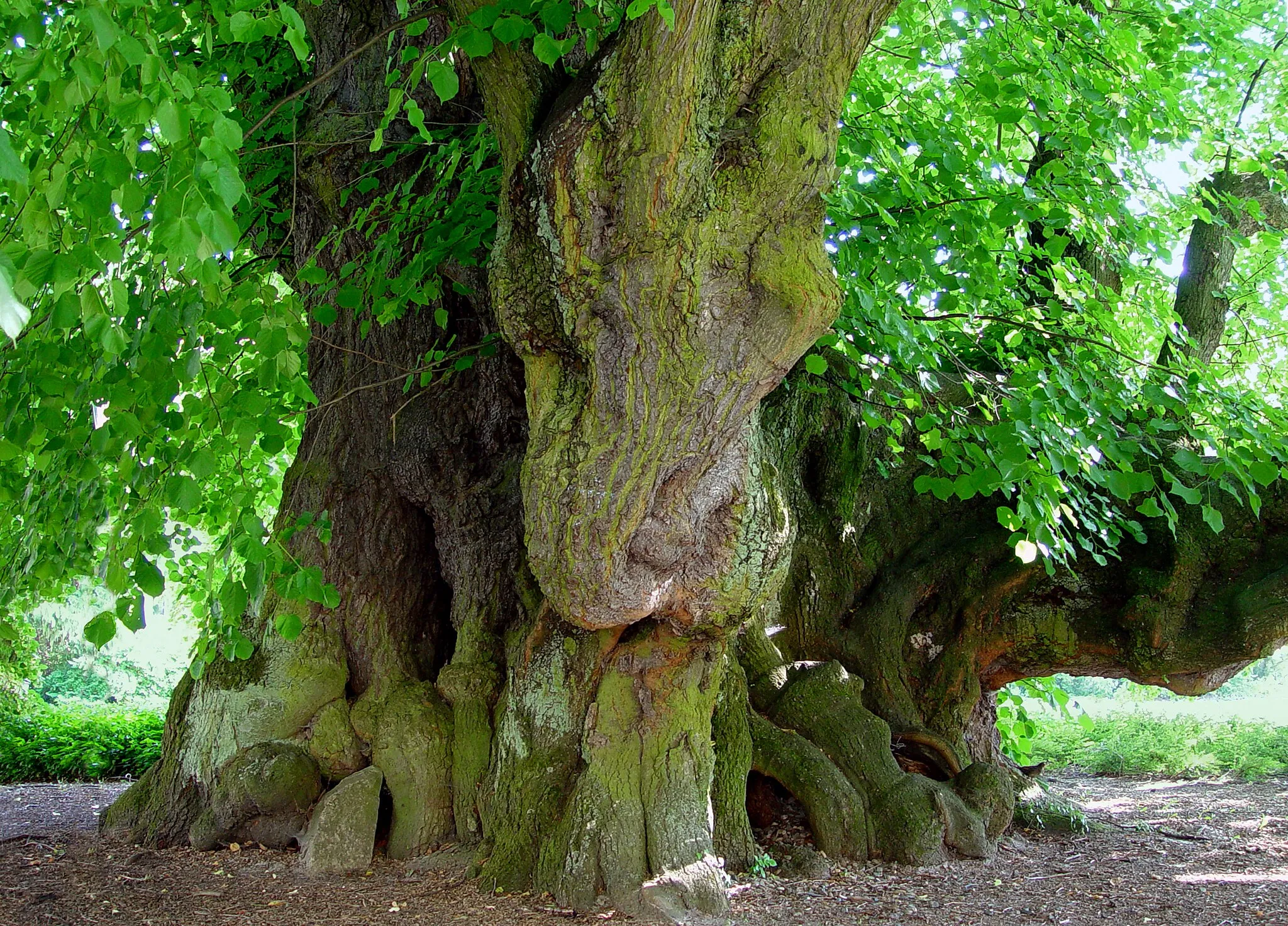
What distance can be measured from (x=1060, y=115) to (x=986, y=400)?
73.8 inches

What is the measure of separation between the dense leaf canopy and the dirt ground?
1.28 meters

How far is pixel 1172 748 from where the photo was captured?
11.7 m

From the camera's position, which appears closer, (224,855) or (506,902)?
(506,902)

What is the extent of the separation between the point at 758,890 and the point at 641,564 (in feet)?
6.20

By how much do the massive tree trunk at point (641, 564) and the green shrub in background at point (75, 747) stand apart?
16.5 feet

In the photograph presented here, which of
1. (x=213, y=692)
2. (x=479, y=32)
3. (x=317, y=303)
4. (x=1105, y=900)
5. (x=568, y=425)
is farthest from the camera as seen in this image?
(x=317, y=303)

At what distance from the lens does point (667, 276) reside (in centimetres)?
370

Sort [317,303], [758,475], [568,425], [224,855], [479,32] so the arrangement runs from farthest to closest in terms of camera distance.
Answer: [317,303], [224,855], [758,475], [568,425], [479,32]

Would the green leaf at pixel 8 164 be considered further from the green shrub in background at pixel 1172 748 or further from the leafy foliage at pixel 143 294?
the green shrub in background at pixel 1172 748

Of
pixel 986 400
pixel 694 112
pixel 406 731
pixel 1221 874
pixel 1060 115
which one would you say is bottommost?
pixel 1221 874

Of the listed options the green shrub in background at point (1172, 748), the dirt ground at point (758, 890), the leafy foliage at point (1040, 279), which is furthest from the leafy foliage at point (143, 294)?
the green shrub in background at point (1172, 748)

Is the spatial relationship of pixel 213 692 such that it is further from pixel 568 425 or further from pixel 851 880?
pixel 851 880

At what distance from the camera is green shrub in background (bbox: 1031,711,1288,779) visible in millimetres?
11188

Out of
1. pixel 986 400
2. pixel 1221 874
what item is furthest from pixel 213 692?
pixel 1221 874
